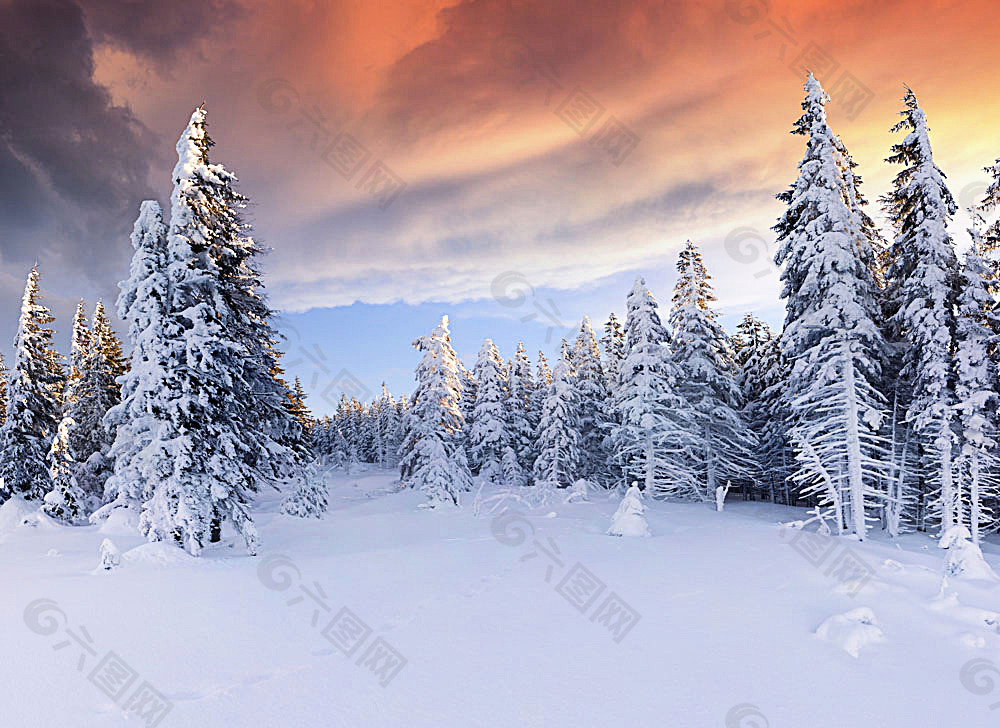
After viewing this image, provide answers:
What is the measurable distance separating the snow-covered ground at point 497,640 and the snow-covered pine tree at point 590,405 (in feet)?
79.7

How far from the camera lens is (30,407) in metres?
26.6

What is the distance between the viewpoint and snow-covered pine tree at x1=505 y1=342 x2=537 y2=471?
4491cm

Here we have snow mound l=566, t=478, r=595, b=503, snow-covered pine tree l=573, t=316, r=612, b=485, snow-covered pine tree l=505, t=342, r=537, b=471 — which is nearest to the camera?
snow mound l=566, t=478, r=595, b=503

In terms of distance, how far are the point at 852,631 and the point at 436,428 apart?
2459 cm

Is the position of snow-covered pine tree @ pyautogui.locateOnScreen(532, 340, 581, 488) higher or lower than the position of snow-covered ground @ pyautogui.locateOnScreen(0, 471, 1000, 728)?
higher

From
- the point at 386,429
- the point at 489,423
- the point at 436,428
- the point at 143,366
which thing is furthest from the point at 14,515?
the point at 386,429

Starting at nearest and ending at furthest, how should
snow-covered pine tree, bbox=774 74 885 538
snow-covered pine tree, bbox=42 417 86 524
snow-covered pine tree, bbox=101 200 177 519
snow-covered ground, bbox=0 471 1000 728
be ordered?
1. snow-covered ground, bbox=0 471 1000 728
2. snow-covered pine tree, bbox=101 200 177 519
3. snow-covered pine tree, bbox=774 74 885 538
4. snow-covered pine tree, bbox=42 417 86 524

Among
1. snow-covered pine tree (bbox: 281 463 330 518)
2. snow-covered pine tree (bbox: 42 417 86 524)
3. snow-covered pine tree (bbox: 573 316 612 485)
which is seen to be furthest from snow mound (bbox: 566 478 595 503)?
snow-covered pine tree (bbox: 42 417 86 524)

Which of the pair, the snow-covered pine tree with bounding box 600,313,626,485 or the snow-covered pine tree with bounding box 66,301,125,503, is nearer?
the snow-covered pine tree with bounding box 66,301,125,503

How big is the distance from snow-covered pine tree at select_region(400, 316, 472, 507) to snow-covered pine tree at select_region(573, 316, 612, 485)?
1055cm

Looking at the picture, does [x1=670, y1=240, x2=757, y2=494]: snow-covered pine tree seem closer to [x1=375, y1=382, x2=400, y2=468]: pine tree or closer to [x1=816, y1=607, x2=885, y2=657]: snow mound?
[x1=816, y1=607, x2=885, y2=657]: snow mound

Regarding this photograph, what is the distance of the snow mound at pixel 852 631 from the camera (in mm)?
6988

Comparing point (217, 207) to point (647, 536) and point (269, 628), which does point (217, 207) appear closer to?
point (269, 628)

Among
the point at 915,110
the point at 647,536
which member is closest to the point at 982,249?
the point at 915,110
